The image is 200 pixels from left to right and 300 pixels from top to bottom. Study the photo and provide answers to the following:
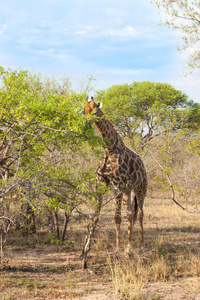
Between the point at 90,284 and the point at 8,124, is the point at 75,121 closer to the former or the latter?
the point at 8,124

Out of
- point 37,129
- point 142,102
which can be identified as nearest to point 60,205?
point 37,129

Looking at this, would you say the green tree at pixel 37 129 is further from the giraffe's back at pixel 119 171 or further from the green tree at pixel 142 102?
the green tree at pixel 142 102

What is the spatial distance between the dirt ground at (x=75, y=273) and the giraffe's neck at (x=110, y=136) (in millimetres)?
1545

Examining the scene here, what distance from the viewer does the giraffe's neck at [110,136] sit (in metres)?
7.21

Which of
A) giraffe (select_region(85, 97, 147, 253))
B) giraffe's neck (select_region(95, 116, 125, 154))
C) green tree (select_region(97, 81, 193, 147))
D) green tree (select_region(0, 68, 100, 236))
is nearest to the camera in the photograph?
green tree (select_region(0, 68, 100, 236))

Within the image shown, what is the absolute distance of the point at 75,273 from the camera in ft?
21.8

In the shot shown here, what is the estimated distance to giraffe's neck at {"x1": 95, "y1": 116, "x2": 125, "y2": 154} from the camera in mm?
7214

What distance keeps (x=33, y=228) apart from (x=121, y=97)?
52.8 ft

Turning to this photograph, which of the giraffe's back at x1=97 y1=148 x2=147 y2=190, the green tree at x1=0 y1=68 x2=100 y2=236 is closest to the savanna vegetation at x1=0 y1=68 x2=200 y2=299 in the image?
the green tree at x1=0 y1=68 x2=100 y2=236

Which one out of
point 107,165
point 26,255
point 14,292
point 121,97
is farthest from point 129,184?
point 121,97

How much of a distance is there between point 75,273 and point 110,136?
3.22 metres

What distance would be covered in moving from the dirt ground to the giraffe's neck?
60.8 inches

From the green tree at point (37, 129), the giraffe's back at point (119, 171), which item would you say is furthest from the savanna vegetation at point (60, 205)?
the giraffe's back at point (119, 171)

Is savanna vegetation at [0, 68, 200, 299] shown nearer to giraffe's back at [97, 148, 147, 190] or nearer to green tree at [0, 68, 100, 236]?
green tree at [0, 68, 100, 236]
